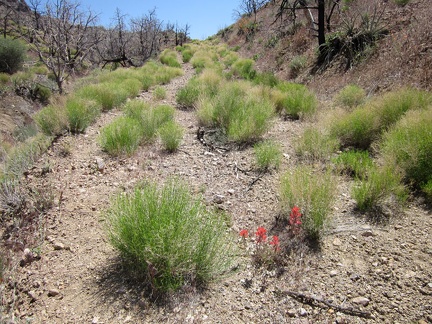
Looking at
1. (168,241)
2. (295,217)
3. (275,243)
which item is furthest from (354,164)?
(168,241)

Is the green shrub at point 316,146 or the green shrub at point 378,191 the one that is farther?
the green shrub at point 316,146

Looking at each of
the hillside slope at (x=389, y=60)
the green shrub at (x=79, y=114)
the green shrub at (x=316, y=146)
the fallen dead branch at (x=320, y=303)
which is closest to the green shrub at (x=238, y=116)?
the green shrub at (x=316, y=146)

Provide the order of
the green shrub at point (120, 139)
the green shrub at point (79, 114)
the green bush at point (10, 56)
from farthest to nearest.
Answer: the green bush at point (10, 56) → the green shrub at point (79, 114) → the green shrub at point (120, 139)

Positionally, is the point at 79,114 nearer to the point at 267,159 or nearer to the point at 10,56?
the point at 267,159

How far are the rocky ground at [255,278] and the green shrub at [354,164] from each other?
0.30m

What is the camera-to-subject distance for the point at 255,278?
223cm

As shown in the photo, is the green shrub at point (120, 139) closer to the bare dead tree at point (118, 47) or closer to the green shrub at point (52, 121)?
the green shrub at point (52, 121)

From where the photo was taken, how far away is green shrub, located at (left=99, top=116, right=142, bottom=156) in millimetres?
4426

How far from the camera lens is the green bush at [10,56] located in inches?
740

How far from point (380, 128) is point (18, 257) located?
16.0 ft

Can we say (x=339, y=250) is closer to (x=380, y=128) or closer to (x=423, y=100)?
(x=380, y=128)

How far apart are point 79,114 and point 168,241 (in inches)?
174

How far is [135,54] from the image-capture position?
24.4 meters

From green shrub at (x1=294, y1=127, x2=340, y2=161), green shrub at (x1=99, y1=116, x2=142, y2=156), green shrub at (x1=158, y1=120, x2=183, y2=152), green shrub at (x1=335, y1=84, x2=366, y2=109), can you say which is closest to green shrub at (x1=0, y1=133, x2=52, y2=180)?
green shrub at (x1=99, y1=116, x2=142, y2=156)
